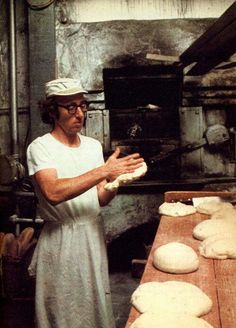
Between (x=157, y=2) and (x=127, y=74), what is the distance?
1.05 m

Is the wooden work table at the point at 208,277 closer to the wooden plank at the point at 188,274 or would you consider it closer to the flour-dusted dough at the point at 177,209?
the wooden plank at the point at 188,274

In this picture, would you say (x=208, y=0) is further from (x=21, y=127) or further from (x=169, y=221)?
(x=169, y=221)

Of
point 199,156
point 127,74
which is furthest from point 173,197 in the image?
point 127,74

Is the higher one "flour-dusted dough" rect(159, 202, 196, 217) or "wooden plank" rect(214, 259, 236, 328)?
"flour-dusted dough" rect(159, 202, 196, 217)

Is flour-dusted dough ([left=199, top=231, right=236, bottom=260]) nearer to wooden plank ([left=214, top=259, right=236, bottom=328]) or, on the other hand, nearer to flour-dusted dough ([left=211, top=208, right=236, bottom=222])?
wooden plank ([left=214, top=259, right=236, bottom=328])

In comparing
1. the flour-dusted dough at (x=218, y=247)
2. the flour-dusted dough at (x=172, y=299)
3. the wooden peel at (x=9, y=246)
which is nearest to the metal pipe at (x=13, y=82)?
the wooden peel at (x=9, y=246)

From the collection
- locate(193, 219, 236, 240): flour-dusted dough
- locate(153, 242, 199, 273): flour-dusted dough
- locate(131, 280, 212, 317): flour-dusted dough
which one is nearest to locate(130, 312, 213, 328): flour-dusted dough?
locate(131, 280, 212, 317): flour-dusted dough

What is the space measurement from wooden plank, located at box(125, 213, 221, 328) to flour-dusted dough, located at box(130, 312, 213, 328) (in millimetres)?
59

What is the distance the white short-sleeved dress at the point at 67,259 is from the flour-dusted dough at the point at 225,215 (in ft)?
3.05

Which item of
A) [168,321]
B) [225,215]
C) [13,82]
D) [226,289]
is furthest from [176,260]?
[13,82]

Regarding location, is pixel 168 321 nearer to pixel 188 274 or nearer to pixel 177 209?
pixel 188 274

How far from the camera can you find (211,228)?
2.78 meters

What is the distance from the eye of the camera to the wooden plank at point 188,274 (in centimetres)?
180

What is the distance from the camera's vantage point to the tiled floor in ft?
14.6
